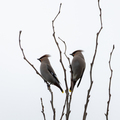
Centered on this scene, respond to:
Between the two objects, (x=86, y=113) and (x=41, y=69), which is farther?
(x=41, y=69)

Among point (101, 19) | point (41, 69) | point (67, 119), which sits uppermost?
point (101, 19)

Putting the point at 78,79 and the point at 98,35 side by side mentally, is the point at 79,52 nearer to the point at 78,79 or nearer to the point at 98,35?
the point at 78,79

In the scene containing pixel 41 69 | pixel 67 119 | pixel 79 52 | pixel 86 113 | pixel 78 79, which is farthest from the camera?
pixel 41 69

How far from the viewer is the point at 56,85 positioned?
481cm

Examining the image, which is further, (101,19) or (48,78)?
(48,78)

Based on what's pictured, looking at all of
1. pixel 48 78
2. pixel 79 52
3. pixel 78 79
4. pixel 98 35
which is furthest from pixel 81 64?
pixel 98 35

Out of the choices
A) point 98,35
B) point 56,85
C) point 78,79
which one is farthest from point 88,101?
point 56,85

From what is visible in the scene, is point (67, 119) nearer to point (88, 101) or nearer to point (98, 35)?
point (88, 101)

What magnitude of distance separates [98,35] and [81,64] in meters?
1.77

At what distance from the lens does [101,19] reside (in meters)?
2.12

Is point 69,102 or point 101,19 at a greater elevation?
point 101,19

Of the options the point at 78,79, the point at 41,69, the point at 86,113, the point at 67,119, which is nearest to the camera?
the point at 67,119

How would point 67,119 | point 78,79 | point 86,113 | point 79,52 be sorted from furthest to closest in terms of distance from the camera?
point 79,52, point 78,79, point 86,113, point 67,119

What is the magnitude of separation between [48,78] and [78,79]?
95cm
